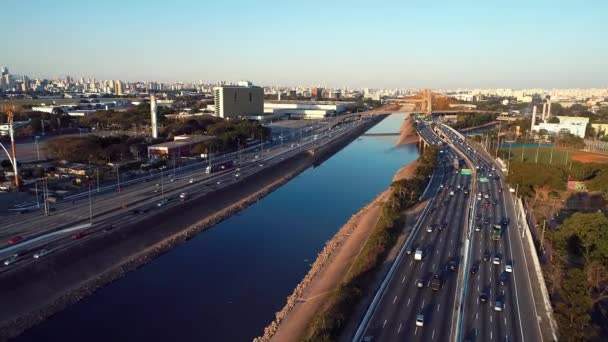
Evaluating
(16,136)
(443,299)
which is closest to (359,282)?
(443,299)

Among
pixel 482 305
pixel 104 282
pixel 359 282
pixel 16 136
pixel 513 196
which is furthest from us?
pixel 16 136

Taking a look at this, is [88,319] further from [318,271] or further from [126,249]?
[318,271]

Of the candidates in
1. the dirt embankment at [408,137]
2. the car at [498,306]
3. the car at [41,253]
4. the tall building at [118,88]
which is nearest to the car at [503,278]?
the car at [498,306]

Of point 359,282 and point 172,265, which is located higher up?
point 359,282

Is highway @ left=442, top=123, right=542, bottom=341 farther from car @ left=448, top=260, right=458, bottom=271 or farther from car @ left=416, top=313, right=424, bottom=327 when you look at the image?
car @ left=416, top=313, right=424, bottom=327

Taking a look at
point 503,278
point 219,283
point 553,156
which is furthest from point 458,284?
point 553,156

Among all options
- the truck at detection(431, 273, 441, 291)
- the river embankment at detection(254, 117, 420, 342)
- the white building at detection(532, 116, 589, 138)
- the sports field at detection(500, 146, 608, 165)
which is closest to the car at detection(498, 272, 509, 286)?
the truck at detection(431, 273, 441, 291)

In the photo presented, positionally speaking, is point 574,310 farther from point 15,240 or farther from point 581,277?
point 15,240
